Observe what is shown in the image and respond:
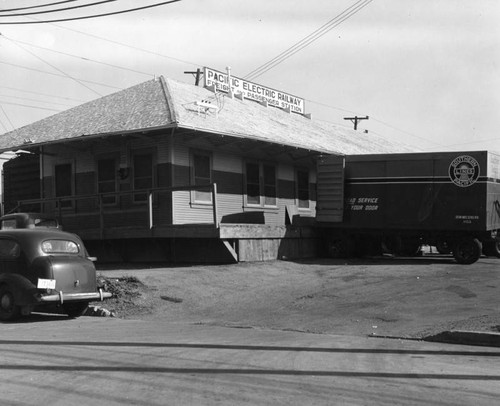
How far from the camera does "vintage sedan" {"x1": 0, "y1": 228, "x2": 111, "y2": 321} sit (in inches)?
447

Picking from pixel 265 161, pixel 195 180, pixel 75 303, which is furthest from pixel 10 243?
pixel 265 161

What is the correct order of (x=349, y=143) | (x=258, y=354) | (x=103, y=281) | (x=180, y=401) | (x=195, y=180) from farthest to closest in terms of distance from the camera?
(x=349, y=143), (x=195, y=180), (x=103, y=281), (x=258, y=354), (x=180, y=401)

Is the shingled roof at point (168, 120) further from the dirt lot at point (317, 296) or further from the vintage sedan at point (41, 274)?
the vintage sedan at point (41, 274)

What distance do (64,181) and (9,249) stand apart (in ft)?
34.9

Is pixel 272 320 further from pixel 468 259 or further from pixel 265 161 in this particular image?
pixel 265 161

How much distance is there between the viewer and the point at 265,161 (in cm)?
2331

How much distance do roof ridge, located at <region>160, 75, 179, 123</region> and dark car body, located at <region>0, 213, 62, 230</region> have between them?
537cm

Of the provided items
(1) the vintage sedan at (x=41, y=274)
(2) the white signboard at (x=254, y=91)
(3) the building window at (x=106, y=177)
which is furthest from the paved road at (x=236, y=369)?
(2) the white signboard at (x=254, y=91)

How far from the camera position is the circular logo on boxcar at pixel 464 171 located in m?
18.6

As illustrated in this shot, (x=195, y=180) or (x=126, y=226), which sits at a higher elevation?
(x=195, y=180)

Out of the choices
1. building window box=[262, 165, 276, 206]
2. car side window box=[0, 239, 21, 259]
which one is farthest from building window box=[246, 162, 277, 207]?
car side window box=[0, 239, 21, 259]

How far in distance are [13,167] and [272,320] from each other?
17.1 metres

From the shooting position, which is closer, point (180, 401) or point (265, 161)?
point (180, 401)

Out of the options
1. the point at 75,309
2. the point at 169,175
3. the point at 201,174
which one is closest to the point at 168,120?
the point at 169,175
